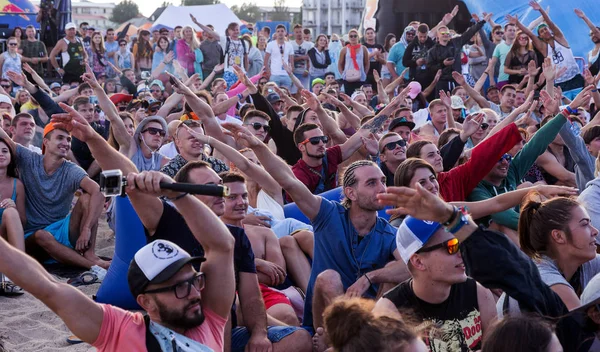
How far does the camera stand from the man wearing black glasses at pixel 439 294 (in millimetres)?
3533

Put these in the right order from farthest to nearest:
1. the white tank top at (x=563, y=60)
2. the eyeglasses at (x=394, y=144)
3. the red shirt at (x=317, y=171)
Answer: the white tank top at (x=563, y=60) < the red shirt at (x=317, y=171) < the eyeglasses at (x=394, y=144)

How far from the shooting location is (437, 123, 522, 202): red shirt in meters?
5.52

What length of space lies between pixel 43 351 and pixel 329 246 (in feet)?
6.56

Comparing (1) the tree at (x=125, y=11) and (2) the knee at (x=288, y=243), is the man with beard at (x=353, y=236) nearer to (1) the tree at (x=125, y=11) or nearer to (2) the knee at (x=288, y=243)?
(2) the knee at (x=288, y=243)

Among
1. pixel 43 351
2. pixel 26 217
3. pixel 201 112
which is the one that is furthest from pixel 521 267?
pixel 26 217

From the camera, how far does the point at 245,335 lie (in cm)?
440

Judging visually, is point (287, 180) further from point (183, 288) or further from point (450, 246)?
point (183, 288)

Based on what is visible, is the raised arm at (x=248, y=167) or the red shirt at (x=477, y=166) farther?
the red shirt at (x=477, y=166)

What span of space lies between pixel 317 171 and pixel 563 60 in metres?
6.57

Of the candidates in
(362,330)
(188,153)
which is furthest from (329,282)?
(188,153)

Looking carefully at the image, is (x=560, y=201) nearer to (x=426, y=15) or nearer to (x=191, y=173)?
(x=191, y=173)

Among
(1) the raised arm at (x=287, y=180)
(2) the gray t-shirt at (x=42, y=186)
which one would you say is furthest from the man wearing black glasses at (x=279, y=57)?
(1) the raised arm at (x=287, y=180)

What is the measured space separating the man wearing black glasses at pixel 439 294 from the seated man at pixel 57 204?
4.12 metres

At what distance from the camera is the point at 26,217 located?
7246 millimetres
